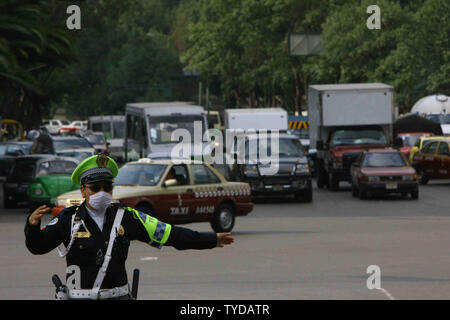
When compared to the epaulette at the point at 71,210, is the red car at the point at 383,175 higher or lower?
lower

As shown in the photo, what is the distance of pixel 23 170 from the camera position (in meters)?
31.6

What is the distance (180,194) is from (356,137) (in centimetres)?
1620

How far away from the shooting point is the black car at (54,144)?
1644 inches

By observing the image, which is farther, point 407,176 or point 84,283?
point 407,176

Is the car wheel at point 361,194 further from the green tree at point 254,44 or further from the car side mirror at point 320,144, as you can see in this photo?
the green tree at point 254,44

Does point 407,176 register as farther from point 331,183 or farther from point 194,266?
point 194,266

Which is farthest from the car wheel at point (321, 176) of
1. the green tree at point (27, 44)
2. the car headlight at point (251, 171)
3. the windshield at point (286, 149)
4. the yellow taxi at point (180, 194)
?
the yellow taxi at point (180, 194)

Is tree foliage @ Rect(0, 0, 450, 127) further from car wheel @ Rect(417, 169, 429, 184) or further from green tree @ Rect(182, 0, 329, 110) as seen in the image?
car wheel @ Rect(417, 169, 429, 184)

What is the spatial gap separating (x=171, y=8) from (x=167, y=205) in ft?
486

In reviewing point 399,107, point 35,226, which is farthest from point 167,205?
point 399,107

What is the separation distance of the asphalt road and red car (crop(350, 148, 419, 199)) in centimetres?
445

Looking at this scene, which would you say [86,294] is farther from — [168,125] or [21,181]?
[168,125]

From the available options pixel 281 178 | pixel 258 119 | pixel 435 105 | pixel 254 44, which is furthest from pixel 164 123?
pixel 254 44

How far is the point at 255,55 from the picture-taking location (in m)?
78.9
